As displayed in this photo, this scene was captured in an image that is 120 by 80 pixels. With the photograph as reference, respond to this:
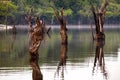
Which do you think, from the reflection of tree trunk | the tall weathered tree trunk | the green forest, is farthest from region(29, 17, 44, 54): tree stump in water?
the green forest

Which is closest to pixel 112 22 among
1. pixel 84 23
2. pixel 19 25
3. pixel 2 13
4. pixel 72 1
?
pixel 84 23

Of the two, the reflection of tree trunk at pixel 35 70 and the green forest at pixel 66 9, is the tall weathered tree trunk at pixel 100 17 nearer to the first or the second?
the reflection of tree trunk at pixel 35 70

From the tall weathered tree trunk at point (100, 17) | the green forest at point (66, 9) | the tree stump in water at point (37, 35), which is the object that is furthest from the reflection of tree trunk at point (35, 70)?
the green forest at point (66, 9)

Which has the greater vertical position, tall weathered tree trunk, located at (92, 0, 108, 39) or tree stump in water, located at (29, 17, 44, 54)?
tree stump in water, located at (29, 17, 44, 54)

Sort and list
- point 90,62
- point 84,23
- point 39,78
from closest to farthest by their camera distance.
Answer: point 39,78, point 90,62, point 84,23

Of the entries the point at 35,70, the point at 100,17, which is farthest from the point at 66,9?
the point at 35,70

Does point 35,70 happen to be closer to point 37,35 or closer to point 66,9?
point 37,35

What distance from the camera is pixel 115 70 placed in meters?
31.3

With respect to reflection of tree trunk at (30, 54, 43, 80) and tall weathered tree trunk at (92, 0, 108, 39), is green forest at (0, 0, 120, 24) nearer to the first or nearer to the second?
tall weathered tree trunk at (92, 0, 108, 39)

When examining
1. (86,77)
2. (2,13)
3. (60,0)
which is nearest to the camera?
(86,77)

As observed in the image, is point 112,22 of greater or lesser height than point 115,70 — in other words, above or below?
below

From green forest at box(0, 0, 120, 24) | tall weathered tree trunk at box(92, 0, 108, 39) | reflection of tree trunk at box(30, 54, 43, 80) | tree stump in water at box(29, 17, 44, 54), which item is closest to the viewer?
reflection of tree trunk at box(30, 54, 43, 80)

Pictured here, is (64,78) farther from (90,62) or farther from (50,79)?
(90,62)

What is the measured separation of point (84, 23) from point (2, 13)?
68.4 m
